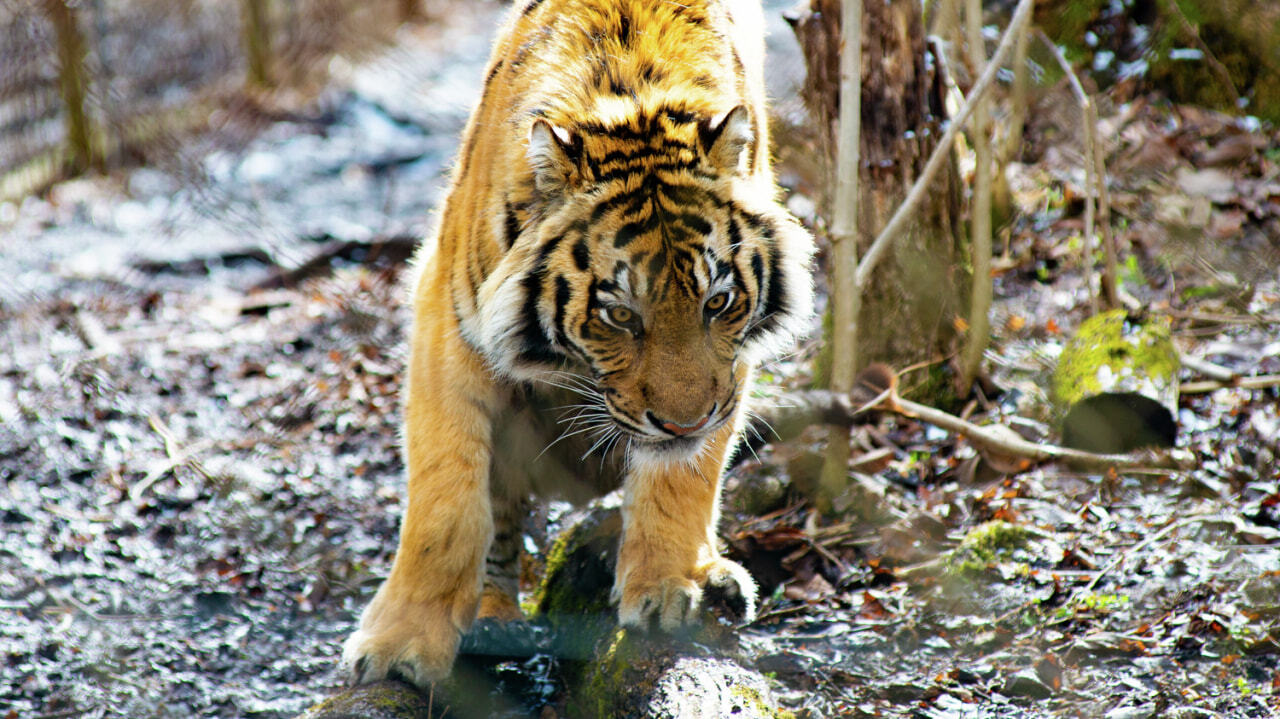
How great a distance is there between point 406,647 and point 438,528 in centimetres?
28

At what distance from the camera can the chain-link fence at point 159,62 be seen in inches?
227

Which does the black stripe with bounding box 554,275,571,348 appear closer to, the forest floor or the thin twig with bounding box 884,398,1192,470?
the forest floor

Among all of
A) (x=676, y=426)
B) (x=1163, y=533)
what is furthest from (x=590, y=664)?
(x=1163, y=533)

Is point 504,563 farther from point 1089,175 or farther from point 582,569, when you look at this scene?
point 1089,175

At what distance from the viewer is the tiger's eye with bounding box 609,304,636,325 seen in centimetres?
229

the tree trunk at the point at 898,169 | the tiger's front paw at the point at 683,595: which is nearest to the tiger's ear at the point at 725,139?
the tiger's front paw at the point at 683,595

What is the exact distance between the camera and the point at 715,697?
7.06 ft

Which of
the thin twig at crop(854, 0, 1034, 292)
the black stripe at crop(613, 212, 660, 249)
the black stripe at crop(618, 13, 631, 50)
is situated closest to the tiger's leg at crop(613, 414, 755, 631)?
the black stripe at crop(613, 212, 660, 249)

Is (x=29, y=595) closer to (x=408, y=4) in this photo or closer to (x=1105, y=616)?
(x=1105, y=616)

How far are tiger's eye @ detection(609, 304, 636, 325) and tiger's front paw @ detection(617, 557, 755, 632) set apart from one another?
0.65 m

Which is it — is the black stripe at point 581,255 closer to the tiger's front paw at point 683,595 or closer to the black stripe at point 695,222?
the black stripe at point 695,222

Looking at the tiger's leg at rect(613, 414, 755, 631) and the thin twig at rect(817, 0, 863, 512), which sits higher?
the thin twig at rect(817, 0, 863, 512)

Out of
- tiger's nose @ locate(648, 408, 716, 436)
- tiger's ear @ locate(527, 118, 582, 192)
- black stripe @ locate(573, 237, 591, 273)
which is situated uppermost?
tiger's ear @ locate(527, 118, 582, 192)

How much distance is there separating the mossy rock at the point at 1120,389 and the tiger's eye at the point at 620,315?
182 cm
